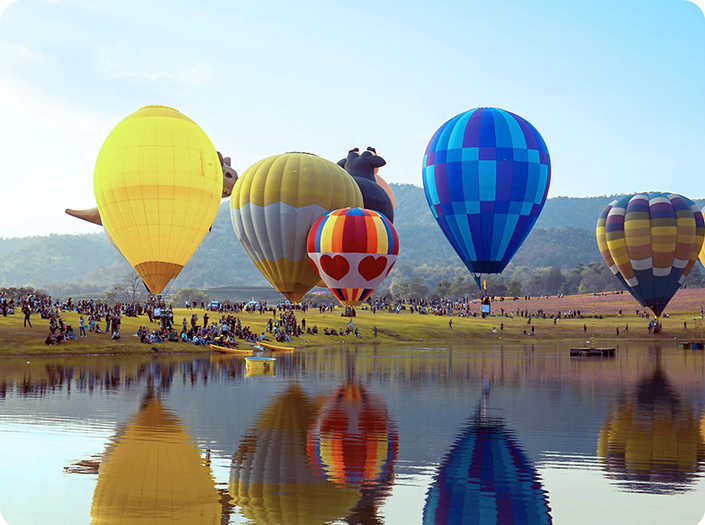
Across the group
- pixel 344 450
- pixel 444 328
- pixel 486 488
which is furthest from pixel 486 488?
pixel 444 328

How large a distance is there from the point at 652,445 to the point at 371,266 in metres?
38.9

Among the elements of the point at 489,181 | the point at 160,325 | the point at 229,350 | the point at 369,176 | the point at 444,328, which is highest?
the point at 369,176

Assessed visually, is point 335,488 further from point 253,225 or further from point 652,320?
point 652,320

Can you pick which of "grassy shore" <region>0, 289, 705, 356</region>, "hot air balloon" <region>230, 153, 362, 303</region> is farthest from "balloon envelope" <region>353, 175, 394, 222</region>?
"grassy shore" <region>0, 289, 705, 356</region>

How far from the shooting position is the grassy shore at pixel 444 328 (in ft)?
167

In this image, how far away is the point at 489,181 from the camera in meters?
53.6

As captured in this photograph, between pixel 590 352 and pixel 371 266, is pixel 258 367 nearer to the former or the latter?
pixel 371 266

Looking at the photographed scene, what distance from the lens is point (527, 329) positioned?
94.1 meters

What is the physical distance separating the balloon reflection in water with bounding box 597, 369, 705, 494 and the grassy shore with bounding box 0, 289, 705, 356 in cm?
3318

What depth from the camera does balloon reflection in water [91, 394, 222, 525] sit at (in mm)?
13664

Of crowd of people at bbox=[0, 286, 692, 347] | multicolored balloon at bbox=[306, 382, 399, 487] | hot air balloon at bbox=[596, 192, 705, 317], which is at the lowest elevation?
multicolored balloon at bbox=[306, 382, 399, 487]

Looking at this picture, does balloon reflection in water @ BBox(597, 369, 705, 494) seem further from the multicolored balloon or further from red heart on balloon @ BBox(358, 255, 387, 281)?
red heart on balloon @ BBox(358, 255, 387, 281)

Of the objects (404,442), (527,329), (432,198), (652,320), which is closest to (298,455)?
(404,442)

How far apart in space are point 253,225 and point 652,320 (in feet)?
202
